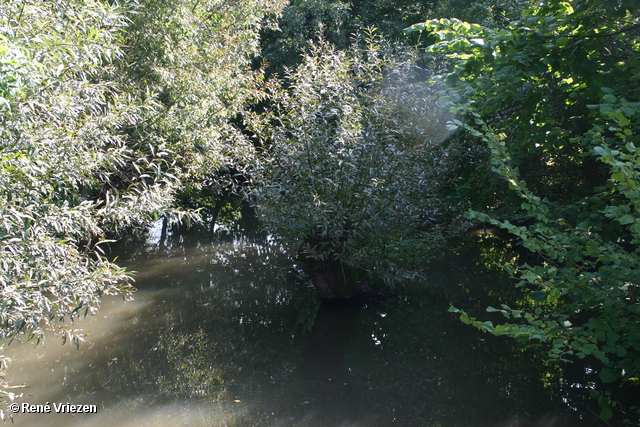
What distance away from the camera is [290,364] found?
5344mm

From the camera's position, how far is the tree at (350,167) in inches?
225

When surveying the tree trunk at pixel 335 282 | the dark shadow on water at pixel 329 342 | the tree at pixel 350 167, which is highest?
→ the tree at pixel 350 167

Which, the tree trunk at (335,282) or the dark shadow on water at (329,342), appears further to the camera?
the tree trunk at (335,282)

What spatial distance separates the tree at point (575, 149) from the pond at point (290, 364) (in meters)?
1.08

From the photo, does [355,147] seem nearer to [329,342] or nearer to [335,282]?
[335,282]

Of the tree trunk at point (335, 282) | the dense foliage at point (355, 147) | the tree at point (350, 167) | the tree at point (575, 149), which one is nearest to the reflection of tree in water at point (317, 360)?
the tree trunk at point (335, 282)

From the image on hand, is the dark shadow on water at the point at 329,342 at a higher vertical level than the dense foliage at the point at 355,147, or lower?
lower

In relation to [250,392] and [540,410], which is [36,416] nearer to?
[250,392]

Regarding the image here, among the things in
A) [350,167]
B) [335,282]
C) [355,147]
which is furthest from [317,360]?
[355,147]

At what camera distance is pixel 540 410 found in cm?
429

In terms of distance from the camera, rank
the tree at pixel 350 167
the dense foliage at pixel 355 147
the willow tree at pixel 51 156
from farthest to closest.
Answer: the tree at pixel 350 167 → the willow tree at pixel 51 156 → the dense foliage at pixel 355 147

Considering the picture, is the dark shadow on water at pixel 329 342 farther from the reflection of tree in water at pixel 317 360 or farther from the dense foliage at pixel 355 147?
the dense foliage at pixel 355 147

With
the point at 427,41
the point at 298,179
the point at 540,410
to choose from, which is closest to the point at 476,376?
the point at 540,410

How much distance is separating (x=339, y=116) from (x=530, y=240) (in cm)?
337
